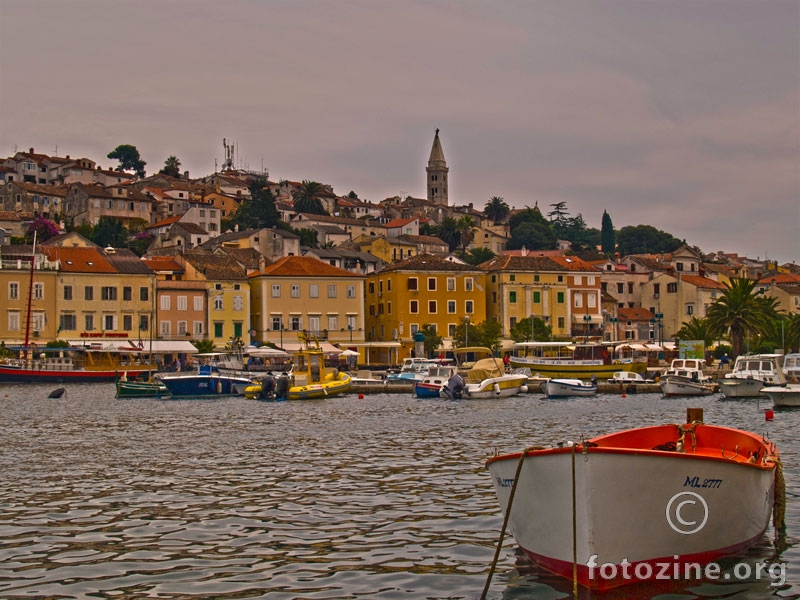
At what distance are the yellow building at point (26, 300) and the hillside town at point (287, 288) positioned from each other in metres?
0.11

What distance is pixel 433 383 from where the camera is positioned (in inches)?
2286

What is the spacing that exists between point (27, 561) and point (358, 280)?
8184 centimetres

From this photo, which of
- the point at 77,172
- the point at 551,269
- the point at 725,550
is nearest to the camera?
the point at 725,550

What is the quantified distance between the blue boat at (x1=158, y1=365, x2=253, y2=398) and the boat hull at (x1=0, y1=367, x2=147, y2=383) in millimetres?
13832

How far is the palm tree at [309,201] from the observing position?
166 metres

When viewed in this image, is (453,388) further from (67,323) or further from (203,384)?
(67,323)

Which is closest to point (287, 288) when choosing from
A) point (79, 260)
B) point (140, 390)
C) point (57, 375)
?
point (79, 260)

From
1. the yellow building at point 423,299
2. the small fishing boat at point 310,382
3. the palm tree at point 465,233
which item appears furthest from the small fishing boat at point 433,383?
the palm tree at point 465,233

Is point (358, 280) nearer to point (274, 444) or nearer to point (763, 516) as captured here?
point (274, 444)

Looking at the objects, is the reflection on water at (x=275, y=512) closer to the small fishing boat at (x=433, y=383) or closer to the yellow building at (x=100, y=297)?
the small fishing boat at (x=433, y=383)

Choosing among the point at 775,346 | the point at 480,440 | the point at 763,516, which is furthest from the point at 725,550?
the point at 775,346

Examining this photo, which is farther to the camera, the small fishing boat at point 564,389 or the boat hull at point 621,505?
the small fishing boat at point 564,389

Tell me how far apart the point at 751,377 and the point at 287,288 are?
4905 cm

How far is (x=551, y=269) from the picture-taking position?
4094 inches
